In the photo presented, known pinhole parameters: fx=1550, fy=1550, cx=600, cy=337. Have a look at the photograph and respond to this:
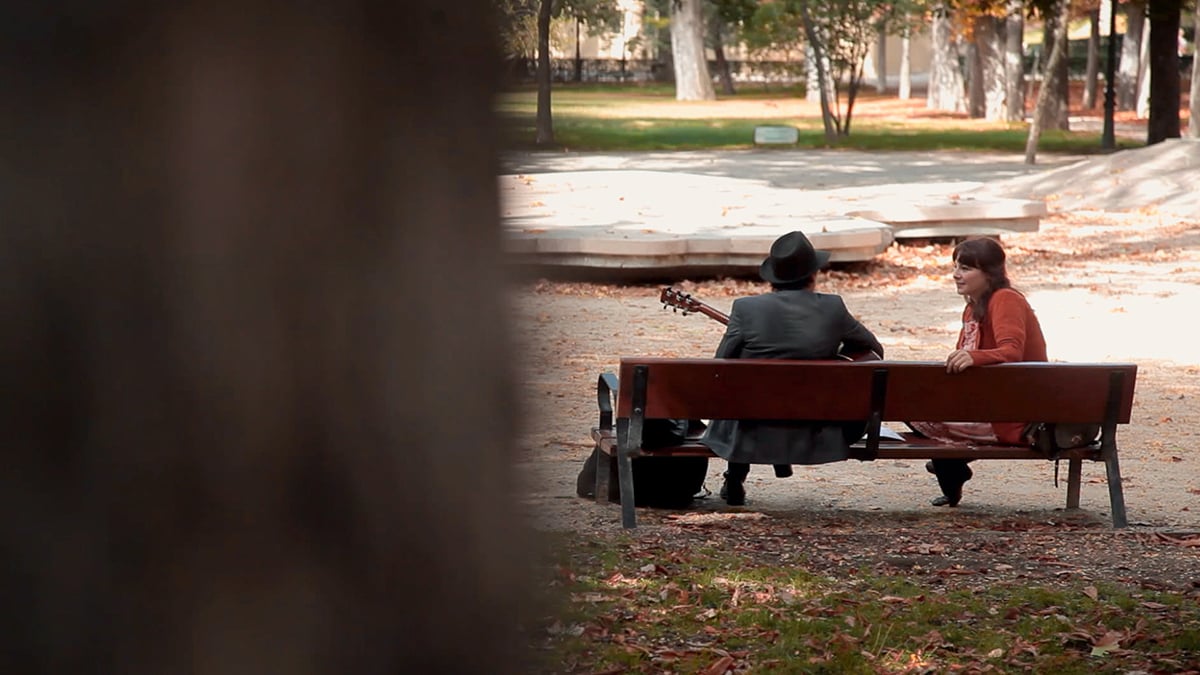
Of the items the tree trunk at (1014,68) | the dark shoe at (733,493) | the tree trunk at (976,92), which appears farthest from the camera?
the tree trunk at (976,92)

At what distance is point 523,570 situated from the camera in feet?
3.68

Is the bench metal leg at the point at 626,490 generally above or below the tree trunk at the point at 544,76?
below

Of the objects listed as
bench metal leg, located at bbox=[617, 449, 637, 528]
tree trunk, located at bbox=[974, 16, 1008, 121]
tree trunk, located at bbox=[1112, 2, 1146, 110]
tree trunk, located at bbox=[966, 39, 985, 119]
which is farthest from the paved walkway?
tree trunk, located at bbox=[1112, 2, 1146, 110]

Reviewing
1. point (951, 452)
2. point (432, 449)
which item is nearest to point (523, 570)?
point (432, 449)

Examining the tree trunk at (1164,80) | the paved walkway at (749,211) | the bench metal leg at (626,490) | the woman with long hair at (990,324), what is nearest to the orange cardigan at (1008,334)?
the woman with long hair at (990,324)

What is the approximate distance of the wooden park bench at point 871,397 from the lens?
600cm

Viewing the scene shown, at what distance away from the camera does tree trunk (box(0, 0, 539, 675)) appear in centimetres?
98

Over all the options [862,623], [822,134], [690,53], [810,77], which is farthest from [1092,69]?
[862,623]

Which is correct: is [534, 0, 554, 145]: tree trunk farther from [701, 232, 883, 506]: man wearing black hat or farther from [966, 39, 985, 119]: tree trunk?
[966, 39, 985, 119]: tree trunk

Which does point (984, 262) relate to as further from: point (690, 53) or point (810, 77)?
point (690, 53)

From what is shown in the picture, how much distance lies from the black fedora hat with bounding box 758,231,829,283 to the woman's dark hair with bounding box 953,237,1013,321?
0.61m

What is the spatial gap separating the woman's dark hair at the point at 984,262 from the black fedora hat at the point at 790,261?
607 millimetres

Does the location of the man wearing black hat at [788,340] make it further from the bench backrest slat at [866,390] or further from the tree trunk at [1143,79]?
the tree trunk at [1143,79]

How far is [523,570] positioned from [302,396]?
0.22 metres
